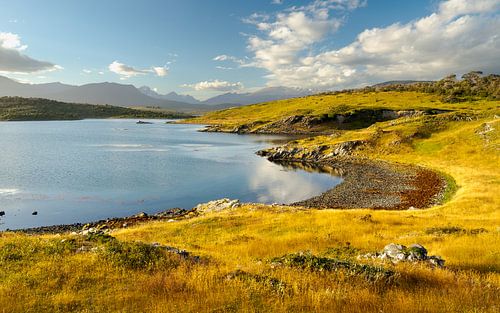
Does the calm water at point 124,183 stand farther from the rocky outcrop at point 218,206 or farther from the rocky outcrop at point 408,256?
the rocky outcrop at point 408,256

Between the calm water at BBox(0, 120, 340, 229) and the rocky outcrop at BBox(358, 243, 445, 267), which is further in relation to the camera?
the calm water at BBox(0, 120, 340, 229)

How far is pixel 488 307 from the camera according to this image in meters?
11.6

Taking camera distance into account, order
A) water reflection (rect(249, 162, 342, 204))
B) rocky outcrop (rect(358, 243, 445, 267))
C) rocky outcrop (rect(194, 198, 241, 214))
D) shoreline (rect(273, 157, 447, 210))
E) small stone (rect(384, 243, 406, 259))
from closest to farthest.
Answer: rocky outcrop (rect(358, 243, 445, 267)) → small stone (rect(384, 243, 406, 259)) → rocky outcrop (rect(194, 198, 241, 214)) → shoreline (rect(273, 157, 447, 210)) → water reflection (rect(249, 162, 342, 204))

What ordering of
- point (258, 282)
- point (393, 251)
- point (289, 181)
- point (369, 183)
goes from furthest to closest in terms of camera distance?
point (289, 181), point (369, 183), point (393, 251), point (258, 282)

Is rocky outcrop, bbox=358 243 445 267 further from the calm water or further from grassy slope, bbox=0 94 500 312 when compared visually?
the calm water

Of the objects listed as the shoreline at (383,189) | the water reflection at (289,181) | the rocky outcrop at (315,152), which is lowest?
the water reflection at (289,181)

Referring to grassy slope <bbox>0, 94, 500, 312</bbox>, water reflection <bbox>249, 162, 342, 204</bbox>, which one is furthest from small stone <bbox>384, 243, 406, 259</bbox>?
water reflection <bbox>249, 162, 342, 204</bbox>

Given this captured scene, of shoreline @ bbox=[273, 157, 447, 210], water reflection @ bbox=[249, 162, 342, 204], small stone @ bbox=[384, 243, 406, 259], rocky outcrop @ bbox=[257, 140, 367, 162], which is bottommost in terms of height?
water reflection @ bbox=[249, 162, 342, 204]

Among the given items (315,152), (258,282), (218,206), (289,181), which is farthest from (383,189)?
(258,282)

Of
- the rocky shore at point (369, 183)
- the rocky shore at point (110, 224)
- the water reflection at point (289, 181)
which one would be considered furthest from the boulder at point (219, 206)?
the rocky shore at point (369, 183)

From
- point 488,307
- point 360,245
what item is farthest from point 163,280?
point 360,245

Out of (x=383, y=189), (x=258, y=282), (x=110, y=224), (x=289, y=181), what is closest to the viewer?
(x=258, y=282)

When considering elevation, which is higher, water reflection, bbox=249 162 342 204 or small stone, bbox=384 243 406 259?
small stone, bbox=384 243 406 259

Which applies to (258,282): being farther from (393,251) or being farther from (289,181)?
(289,181)
